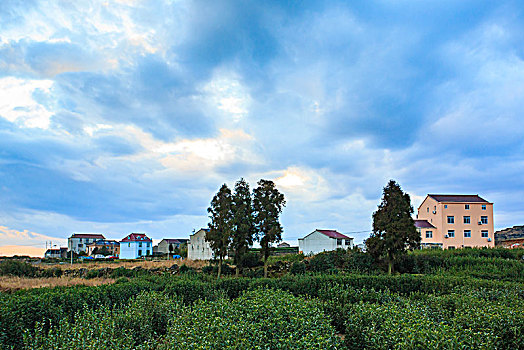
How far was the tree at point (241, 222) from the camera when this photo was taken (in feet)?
68.2

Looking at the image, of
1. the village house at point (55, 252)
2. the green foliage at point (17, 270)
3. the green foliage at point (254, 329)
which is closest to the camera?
the green foliage at point (254, 329)

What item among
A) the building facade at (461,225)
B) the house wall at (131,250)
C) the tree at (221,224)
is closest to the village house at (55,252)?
the house wall at (131,250)

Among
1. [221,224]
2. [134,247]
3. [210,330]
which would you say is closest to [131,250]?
[134,247]

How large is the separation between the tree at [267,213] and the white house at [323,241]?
1500 cm

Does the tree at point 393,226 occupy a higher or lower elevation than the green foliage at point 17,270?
higher

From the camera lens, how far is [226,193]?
21766mm

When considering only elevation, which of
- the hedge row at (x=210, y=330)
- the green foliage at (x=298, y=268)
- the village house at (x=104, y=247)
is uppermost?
the hedge row at (x=210, y=330)

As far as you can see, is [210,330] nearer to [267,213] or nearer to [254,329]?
[254,329]

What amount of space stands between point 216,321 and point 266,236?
15729mm

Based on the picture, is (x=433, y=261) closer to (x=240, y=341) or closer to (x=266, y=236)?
(x=266, y=236)

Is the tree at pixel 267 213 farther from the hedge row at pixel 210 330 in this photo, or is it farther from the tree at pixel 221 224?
the hedge row at pixel 210 330

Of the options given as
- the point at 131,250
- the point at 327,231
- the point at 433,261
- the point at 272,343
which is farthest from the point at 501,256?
the point at 131,250

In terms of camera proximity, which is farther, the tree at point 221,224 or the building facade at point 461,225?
the building facade at point 461,225

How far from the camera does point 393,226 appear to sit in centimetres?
1894
